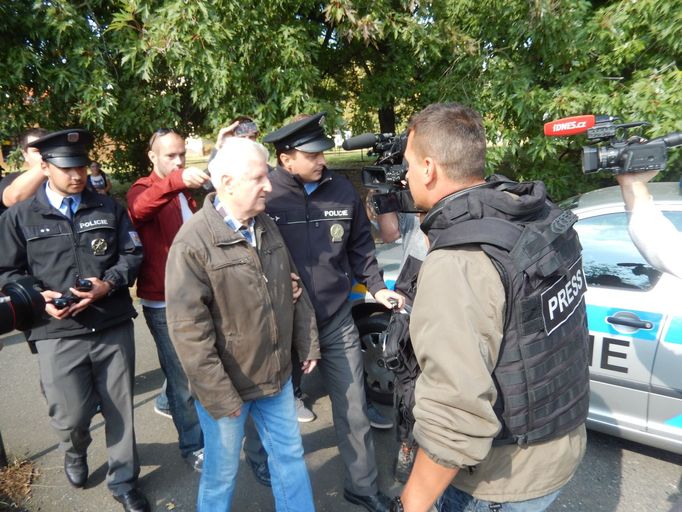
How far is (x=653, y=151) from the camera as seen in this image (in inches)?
61.2

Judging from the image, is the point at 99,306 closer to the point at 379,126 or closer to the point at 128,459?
the point at 128,459

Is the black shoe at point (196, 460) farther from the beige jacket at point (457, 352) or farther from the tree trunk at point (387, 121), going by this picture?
the tree trunk at point (387, 121)

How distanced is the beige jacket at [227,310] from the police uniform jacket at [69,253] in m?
0.86

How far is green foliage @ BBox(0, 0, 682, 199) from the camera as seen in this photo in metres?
4.33

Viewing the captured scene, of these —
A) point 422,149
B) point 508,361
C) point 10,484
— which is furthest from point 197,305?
point 10,484

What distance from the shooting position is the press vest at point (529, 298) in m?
1.18

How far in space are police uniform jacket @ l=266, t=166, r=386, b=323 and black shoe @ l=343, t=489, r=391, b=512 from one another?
0.96 metres

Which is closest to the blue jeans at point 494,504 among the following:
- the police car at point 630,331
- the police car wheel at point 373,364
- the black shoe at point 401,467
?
the black shoe at point 401,467

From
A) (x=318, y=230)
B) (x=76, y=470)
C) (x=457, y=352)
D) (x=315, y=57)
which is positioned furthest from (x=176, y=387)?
(x=315, y=57)

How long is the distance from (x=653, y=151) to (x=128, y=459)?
2.86m

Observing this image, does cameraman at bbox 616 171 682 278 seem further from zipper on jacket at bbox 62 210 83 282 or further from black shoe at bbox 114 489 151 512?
black shoe at bbox 114 489 151 512

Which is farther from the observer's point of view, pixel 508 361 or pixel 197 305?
pixel 197 305

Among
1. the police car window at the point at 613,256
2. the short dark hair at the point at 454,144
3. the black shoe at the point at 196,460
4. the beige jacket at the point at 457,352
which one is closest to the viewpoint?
the beige jacket at the point at 457,352

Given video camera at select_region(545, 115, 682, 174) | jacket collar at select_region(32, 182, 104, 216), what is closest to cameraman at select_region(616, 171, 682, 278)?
video camera at select_region(545, 115, 682, 174)
